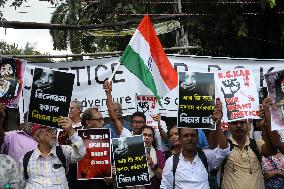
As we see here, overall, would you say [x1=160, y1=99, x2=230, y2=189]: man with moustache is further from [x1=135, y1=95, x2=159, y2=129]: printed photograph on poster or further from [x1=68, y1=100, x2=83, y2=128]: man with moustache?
[x1=135, y1=95, x2=159, y2=129]: printed photograph on poster

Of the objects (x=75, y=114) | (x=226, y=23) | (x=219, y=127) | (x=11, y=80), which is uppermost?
(x=226, y=23)

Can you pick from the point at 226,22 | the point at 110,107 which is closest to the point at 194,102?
the point at 110,107

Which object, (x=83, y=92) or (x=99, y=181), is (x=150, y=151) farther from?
(x=83, y=92)

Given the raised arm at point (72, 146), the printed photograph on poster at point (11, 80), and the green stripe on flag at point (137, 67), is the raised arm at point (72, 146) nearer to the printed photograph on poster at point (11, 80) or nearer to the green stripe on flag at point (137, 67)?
the printed photograph on poster at point (11, 80)

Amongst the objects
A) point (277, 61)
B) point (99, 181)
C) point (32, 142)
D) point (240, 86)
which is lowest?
point (99, 181)

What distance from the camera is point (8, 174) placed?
4.72m

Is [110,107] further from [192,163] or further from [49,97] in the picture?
[192,163]

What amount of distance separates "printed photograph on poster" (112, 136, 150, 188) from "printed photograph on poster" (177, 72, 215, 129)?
569mm

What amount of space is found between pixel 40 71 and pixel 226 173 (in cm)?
209

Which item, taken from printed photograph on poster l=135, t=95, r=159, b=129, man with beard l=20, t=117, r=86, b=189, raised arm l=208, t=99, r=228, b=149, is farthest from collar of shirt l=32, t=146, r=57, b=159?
printed photograph on poster l=135, t=95, r=159, b=129

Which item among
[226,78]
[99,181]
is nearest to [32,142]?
[99,181]

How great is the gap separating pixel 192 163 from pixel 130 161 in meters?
0.72

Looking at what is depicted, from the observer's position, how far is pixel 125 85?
26.5 feet

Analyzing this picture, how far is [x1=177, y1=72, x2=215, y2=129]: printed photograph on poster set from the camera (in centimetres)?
529
